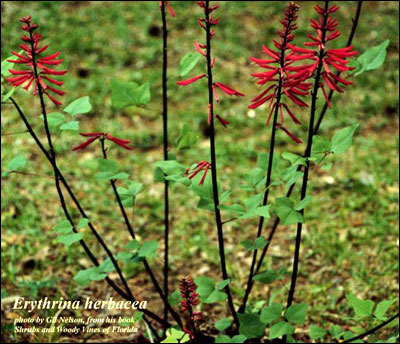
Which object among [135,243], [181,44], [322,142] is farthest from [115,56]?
[322,142]

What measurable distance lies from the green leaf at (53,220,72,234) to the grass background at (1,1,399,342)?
20.7 inches

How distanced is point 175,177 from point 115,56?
13.0ft

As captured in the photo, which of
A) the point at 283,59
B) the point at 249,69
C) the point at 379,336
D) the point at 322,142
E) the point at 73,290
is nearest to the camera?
the point at 283,59

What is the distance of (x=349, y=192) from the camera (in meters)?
3.80

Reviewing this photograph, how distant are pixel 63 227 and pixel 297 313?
968mm

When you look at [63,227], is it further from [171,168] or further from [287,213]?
[287,213]

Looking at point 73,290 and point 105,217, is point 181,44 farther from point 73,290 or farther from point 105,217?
point 73,290

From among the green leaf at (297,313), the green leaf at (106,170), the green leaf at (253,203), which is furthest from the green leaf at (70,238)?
the green leaf at (297,313)

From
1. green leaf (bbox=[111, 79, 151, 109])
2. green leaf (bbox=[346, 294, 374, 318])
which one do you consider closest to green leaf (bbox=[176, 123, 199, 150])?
green leaf (bbox=[111, 79, 151, 109])

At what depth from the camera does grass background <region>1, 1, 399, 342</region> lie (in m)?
3.13

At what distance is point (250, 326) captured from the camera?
2217 millimetres

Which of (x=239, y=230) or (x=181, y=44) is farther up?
(x=181, y=44)

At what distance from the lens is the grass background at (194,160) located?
3.13 m

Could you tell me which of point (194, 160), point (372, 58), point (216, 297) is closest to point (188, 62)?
point (372, 58)
